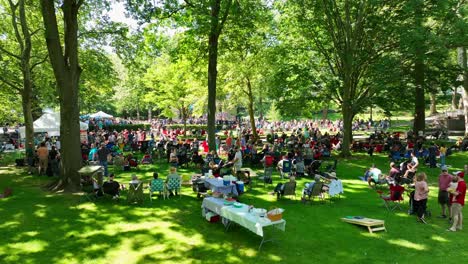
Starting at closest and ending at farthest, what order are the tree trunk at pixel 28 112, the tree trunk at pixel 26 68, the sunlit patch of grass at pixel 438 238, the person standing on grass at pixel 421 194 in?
1. the sunlit patch of grass at pixel 438 238
2. the person standing on grass at pixel 421 194
3. the tree trunk at pixel 26 68
4. the tree trunk at pixel 28 112

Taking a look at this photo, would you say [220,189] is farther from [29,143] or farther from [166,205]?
[29,143]

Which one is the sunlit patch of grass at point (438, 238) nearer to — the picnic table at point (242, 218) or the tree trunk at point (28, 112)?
the picnic table at point (242, 218)

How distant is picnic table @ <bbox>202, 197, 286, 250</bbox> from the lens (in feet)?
28.2

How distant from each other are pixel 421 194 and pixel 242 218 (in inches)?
217

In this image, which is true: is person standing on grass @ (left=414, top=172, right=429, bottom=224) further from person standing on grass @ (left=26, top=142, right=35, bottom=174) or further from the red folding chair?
person standing on grass @ (left=26, top=142, right=35, bottom=174)

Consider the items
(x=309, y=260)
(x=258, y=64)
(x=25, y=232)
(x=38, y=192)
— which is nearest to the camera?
(x=309, y=260)

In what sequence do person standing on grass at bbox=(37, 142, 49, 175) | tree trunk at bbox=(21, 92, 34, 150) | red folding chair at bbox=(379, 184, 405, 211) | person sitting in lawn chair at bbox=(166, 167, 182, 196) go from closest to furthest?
red folding chair at bbox=(379, 184, 405, 211), person sitting in lawn chair at bbox=(166, 167, 182, 196), person standing on grass at bbox=(37, 142, 49, 175), tree trunk at bbox=(21, 92, 34, 150)

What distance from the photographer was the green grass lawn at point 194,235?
832 cm

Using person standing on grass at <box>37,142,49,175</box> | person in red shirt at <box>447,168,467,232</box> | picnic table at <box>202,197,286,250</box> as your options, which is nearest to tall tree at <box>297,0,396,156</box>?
person in red shirt at <box>447,168,467,232</box>

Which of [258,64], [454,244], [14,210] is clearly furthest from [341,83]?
[14,210]

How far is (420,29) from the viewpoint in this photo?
63.1 feet

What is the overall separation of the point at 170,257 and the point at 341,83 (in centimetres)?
1818

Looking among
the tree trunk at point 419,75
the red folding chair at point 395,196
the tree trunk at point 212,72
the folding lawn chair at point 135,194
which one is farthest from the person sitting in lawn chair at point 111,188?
the tree trunk at point 419,75

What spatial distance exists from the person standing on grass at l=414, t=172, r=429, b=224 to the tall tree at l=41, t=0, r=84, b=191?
40.1 ft
